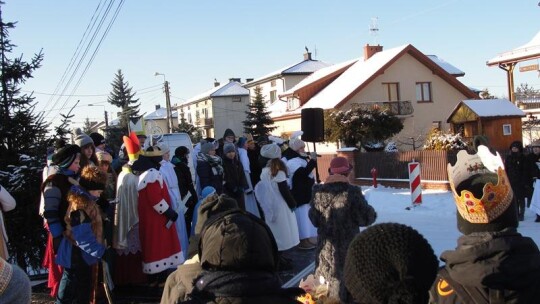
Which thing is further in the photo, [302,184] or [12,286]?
[302,184]

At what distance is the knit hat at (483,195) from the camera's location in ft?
7.10

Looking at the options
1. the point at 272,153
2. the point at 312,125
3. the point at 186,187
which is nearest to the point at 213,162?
the point at 186,187

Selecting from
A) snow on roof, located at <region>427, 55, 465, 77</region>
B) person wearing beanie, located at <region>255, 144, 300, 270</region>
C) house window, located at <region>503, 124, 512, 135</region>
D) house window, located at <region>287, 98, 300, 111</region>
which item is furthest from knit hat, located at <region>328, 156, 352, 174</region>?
snow on roof, located at <region>427, 55, 465, 77</region>

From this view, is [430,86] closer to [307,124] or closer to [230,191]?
[307,124]

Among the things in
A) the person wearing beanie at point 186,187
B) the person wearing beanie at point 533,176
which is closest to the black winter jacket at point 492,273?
the person wearing beanie at point 186,187

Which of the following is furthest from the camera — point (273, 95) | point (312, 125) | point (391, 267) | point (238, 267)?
point (273, 95)

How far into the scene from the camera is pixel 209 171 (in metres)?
8.62

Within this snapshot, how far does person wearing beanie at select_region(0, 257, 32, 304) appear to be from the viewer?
6.90 ft

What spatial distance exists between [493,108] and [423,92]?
12.7 meters

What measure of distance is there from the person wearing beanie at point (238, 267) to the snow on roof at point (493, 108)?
87.7ft

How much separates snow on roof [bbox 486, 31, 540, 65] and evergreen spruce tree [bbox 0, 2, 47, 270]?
2510 centimetres

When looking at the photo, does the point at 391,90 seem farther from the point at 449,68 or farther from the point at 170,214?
the point at 170,214

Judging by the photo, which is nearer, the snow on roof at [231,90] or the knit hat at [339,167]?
the knit hat at [339,167]

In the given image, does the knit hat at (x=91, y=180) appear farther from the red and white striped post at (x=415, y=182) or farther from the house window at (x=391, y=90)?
the house window at (x=391, y=90)
